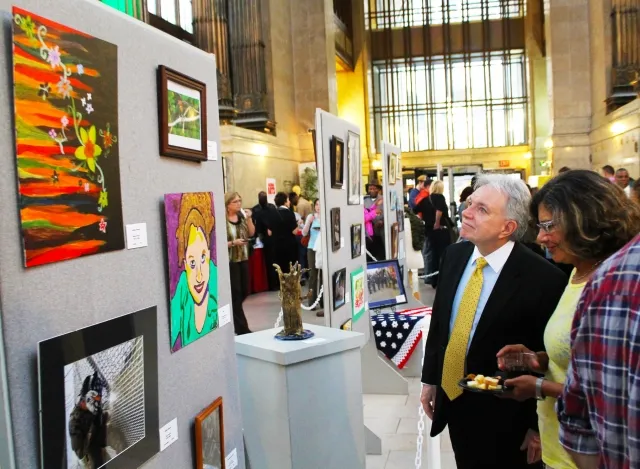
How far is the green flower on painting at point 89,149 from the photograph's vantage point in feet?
5.84

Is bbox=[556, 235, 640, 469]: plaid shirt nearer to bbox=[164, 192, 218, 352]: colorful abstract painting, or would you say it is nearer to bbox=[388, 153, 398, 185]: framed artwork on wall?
bbox=[164, 192, 218, 352]: colorful abstract painting

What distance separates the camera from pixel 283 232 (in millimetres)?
12539

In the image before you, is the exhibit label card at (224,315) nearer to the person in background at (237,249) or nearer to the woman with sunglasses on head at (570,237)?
the woman with sunglasses on head at (570,237)

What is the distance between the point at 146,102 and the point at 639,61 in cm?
2021

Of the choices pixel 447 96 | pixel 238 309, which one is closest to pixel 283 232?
pixel 238 309

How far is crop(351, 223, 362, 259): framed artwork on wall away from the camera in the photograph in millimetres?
5480

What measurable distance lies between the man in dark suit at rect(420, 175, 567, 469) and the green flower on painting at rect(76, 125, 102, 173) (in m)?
1.68

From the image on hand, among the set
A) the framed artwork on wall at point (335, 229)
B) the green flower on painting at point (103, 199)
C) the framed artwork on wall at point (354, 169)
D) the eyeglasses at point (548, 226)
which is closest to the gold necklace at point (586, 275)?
the eyeglasses at point (548, 226)

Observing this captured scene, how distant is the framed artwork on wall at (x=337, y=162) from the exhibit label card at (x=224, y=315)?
87.3 inches

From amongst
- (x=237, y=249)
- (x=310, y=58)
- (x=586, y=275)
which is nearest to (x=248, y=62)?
(x=310, y=58)

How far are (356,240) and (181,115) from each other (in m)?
3.35

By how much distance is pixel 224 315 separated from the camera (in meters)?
2.76

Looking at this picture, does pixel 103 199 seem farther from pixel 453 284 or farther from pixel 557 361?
pixel 453 284

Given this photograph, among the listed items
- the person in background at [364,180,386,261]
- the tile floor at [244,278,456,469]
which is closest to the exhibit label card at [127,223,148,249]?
the tile floor at [244,278,456,469]
